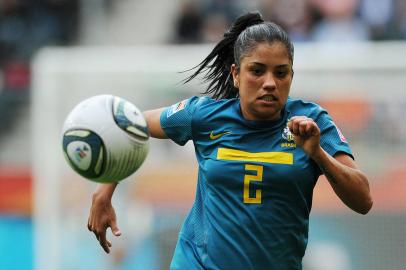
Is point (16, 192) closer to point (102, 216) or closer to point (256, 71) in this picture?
point (102, 216)

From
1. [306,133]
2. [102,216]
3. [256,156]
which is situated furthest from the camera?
[102,216]

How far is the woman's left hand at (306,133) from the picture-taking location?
4391 millimetres

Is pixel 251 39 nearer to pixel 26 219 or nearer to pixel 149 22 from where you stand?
pixel 26 219

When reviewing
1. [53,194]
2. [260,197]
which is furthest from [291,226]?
[53,194]

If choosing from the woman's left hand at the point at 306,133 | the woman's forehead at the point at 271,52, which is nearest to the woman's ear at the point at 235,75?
the woman's forehead at the point at 271,52

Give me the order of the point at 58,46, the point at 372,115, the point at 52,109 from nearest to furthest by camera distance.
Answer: the point at 372,115 → the point at 52,109 → the point at 58,46

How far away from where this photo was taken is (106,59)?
35.3ft

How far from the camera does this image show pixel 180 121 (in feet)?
17.3

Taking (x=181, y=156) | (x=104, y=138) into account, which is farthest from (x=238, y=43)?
(x=181, y=156)

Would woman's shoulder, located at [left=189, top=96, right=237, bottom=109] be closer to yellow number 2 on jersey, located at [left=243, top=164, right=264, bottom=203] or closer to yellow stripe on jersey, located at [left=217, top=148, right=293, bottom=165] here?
yellow stripe on jersey, located at [left=217, top=148, right=293, bottom=165]

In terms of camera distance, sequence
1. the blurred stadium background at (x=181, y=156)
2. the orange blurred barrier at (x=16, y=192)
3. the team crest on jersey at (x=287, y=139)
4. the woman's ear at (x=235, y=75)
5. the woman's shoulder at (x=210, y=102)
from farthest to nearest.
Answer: the orange blurred barrier at (x=16, y=192), the blurred stadium background at (x=181, y=156), the woman's shoulder at (x=210, y=102), the woman's ear at (x=235, y=75), the team crest on jersey at (x=287, y=139)

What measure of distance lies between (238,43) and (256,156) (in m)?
0.61

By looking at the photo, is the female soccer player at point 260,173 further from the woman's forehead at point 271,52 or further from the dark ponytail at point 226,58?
the dark ponytail at point 226,58

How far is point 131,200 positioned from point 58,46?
12.8 feet
